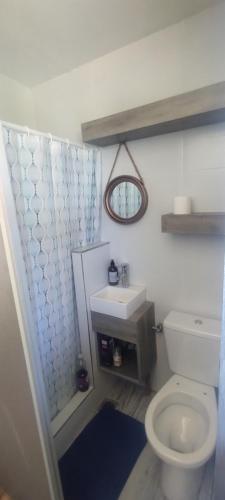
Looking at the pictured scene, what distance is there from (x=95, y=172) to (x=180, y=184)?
620 millimetres

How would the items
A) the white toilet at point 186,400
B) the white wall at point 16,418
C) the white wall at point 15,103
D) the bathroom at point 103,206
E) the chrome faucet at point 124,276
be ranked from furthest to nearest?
the chrome faucet at point 124,276 → the white wall at point 15,103 → the white toilet at point 186,400 → the bathroom at point 103,206 → the white wall at point 16,418

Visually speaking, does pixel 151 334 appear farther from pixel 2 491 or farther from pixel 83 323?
pixel 2 491

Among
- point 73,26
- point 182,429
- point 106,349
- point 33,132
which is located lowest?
point 182,429

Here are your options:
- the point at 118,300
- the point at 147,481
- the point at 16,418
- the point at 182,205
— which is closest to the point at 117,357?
the point at 118,300

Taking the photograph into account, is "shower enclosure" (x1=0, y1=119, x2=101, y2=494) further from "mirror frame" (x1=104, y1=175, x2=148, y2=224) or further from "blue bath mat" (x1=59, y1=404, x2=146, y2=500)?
"blue bath mat" (x1=59, y1=404, x2=146, y2=500)

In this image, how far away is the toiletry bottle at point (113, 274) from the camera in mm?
1812

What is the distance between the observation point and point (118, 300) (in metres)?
1.64

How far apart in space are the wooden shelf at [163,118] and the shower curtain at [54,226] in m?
0.21

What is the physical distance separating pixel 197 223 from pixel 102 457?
1524mm

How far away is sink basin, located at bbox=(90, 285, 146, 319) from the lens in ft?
5.09

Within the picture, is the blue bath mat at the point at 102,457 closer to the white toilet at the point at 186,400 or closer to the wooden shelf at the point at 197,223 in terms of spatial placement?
the white toilet at the point at 186,400

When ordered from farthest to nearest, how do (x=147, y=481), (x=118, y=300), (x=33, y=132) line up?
1. (x=118, y=300)
2. (x=147, y=481)
3. (x=33, y=132)

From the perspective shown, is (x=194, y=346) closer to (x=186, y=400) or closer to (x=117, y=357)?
(x=186, y=400)

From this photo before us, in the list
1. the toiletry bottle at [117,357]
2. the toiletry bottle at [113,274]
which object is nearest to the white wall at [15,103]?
the toiletry bottle at [113,274]
